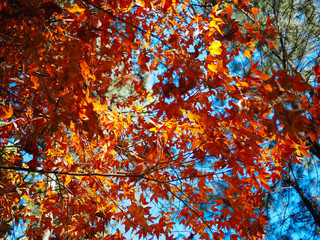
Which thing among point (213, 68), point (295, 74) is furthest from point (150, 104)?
point (295, 74)

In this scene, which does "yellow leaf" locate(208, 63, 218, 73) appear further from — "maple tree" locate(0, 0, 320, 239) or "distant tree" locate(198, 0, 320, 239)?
"distant tree" locate(198, 0, 320, 239)

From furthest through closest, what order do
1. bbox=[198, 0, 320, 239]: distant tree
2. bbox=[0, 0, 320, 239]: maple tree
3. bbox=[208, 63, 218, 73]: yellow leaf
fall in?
bbox=[198, 0, 320, 239]: distant tree → bbox=[208, 63, 218, 73]: yellow leaf → bbox=[0, 0, 320, 239]: maple tree

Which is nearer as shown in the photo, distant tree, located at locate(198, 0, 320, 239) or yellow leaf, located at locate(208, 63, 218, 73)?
yellow leaf, located at locate(208, 63, 218, 73)

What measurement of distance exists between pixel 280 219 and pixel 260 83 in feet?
11.4

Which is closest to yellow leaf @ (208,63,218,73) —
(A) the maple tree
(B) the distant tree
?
(A) the maple tree

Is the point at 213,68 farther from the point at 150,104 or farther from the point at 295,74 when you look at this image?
the point at 295,74

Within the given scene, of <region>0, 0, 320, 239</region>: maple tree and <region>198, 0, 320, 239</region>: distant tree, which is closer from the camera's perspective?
<region>0, 0, 320, 239</region>: maple tree

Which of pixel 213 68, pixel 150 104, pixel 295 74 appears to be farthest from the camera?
pixel 295 74

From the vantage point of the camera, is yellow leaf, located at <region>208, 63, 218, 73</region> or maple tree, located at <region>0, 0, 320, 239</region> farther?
yellow leaf, located at <region>208, 63, 218, 73</region>

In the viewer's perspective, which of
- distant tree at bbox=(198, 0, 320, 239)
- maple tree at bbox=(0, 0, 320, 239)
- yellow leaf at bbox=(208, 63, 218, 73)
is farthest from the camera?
distant tree at bbox=(198, 0, 320, 239)

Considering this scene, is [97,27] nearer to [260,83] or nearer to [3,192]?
[260,83]

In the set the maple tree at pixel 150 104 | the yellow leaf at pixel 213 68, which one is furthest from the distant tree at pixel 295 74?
the yellow leaf at pixel 213 68

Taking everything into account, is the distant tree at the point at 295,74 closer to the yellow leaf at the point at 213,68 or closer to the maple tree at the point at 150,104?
the maple tree at the point at 150,104

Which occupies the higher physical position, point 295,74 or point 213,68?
point 295,74
